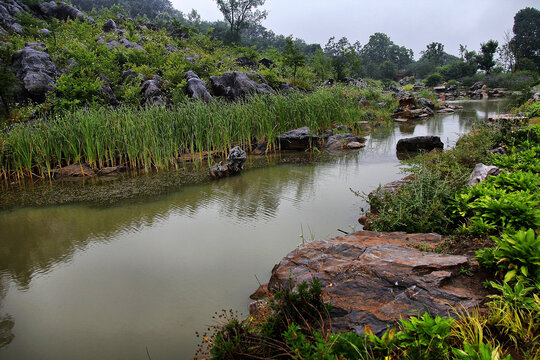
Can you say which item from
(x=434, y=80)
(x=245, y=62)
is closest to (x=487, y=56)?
(x=434, y=80)

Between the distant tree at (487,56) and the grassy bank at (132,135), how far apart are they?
40.5 metres

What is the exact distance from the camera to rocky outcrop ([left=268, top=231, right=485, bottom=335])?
76.0 inches

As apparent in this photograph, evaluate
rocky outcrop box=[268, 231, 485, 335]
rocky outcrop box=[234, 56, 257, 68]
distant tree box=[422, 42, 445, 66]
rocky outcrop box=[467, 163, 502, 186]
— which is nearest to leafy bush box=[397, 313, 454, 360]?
rocky outcrop box=[268, 231, 485, 335]

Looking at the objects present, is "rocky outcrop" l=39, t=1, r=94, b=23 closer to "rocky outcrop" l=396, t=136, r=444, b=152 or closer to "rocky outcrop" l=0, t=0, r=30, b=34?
"rocky outcrop" l=0, t=0, r=30, b=34

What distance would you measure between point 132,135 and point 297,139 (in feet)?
15.0

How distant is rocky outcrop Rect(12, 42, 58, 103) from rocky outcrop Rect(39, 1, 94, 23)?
14923 millimetres

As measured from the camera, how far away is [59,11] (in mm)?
25703

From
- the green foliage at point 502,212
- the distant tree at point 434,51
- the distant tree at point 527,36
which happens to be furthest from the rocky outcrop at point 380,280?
the distant tree at point 434,51

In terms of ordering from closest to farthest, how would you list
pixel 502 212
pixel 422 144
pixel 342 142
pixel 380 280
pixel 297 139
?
pixel 380 280 < pixel 502 212 < pixel 422 144 < pixel 342 142 < pixel 297 139

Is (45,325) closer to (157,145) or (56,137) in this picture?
(157,145)

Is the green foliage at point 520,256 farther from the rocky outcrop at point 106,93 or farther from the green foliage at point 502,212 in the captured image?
the rocky outcrop at point 106,93

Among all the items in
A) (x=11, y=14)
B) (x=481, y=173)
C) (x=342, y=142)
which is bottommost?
(x=481, y=173)

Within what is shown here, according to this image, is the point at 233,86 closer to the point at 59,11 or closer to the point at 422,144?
the point at 422,144

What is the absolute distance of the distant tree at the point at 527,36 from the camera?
40250mm
